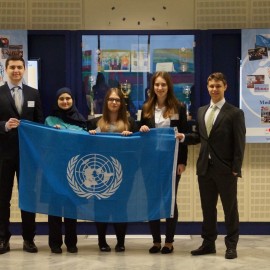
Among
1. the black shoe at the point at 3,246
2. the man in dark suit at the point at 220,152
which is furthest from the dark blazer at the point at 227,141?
the black shoe at the point at 3,246

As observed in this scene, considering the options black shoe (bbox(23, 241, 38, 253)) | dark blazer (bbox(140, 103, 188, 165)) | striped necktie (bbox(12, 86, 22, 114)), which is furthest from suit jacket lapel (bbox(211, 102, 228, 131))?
black shoe (bbox(23, 241, 38, 253))

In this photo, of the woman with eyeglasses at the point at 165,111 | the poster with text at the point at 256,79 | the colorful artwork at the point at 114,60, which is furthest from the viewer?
the colorful artwork at the point at 114,60

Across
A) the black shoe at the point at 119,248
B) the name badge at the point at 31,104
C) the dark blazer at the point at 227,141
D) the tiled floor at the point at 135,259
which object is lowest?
the tiled floor at the point at 135,259

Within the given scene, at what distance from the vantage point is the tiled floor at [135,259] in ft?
14.8

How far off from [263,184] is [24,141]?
2603mm

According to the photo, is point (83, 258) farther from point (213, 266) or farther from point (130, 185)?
point (213, 266)

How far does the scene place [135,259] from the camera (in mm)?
4738

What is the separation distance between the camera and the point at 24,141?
15.5 ft

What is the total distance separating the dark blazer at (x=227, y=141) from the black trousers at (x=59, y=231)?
4.33 feet

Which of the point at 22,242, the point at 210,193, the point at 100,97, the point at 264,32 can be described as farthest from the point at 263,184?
the point at 22,242

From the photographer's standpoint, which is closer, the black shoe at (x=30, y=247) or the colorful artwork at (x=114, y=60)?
the black shoe at (x=30, y=247)

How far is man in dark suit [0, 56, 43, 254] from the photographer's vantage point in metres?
4.79

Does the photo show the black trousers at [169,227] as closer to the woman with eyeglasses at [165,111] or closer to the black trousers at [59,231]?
the woman with eyeglasses at [165,111]

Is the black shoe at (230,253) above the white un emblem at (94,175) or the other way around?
the other way around
